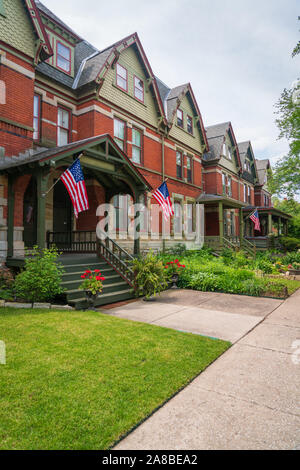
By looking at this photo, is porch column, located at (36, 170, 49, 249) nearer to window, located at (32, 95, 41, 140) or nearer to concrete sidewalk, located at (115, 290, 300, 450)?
window, located at (32, 95, 41, 140)

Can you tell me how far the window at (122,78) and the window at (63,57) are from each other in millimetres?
2544

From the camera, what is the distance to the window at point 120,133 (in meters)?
14.6

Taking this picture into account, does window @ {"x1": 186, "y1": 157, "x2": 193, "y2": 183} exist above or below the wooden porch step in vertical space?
above

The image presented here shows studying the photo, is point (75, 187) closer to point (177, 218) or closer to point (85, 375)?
point (85, 375)

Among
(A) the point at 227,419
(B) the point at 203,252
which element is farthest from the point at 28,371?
(B) the point at 203,252

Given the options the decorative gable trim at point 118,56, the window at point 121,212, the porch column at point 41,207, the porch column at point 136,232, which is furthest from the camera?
the window at point 121,212

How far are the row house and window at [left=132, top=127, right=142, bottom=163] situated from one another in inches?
2.5

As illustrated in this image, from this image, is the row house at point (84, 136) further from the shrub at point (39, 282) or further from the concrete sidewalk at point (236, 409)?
the concrete sidewalk at point (236, 409)

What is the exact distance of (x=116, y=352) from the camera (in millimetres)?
4371

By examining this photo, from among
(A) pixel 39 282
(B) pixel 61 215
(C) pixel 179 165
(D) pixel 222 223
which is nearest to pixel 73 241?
(B) pixel 61 215

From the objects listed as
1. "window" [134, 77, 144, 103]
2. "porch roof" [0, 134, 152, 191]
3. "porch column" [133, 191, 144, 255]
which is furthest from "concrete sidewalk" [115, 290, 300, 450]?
"window" [134, 77, 144, 103]

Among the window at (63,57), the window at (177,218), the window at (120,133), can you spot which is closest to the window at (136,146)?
the window at (120,133)

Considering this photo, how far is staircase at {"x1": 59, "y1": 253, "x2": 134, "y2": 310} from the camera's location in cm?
752

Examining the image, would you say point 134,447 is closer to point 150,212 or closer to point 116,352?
point 116,352
